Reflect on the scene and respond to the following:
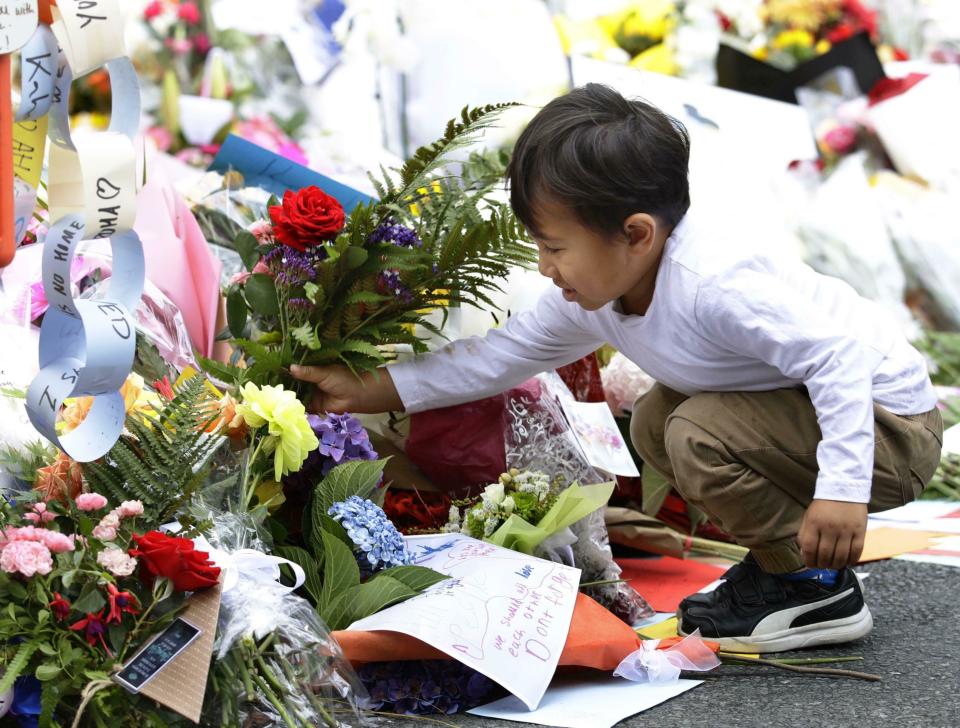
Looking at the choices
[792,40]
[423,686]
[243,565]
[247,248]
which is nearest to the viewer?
[243,565]

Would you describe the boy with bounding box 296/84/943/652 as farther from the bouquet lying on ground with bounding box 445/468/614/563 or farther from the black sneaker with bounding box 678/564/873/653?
the bouquet lying on ground with bounding box 445/468/614/563

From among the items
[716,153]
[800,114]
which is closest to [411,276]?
[716,153]

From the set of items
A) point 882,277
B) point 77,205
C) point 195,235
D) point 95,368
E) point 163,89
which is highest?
point 77,205

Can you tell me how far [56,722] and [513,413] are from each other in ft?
3.45

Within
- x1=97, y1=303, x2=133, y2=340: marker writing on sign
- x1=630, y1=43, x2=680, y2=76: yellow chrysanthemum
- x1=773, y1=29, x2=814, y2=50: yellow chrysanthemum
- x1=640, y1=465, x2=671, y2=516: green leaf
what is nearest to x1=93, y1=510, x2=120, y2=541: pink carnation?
x1=97, y1=303, x2=133, y2=340: marker writing on sign

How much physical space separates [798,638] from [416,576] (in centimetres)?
63

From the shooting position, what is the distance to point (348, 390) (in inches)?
80.8

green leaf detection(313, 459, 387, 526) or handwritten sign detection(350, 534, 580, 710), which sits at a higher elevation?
green leaf detection(313, 459, 387, 526)

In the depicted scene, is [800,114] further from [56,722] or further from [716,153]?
[56,722]

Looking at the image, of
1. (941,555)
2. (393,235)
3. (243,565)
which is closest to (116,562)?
(243,565)

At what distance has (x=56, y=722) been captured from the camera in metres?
1.39

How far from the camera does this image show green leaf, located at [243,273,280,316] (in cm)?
203

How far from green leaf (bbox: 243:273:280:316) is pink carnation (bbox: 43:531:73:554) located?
27.0 inches

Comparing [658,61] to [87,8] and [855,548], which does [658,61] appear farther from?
[87,8]
